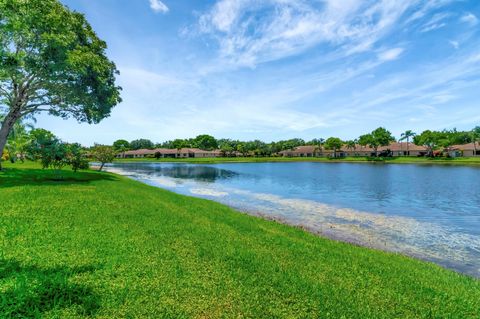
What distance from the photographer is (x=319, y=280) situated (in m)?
6.66

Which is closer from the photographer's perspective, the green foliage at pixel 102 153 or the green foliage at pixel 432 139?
the green foliage at pixel 102 153

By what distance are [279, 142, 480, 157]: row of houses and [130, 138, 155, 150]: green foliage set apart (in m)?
94.0

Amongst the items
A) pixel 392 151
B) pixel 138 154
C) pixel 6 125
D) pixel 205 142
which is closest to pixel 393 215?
pixel 6 125

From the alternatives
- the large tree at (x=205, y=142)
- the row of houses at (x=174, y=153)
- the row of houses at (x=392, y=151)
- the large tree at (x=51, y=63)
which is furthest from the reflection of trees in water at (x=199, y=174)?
the large tree at (x=205, y=142)

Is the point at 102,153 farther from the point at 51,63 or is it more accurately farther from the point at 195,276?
the point at 195,276

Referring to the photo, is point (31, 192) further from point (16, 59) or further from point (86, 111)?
point (86, 111)

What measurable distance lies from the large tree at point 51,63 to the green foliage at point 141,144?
159 metres

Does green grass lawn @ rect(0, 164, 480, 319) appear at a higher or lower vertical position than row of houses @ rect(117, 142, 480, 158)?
lower

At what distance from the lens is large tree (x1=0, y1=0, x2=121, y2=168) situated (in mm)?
17812

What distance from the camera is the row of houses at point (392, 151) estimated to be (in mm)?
98125

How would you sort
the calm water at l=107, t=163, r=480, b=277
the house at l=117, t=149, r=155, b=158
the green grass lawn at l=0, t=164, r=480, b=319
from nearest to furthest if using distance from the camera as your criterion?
the green grass lawn at l=0, t=164, r=480, b=319, the calm water at l=107, t=163, r=480, b=277, the house at l=117, t=149, r=155, b=158

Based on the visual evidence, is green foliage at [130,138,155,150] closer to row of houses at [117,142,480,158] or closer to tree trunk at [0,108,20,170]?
row of houses at [117,142,480,158]

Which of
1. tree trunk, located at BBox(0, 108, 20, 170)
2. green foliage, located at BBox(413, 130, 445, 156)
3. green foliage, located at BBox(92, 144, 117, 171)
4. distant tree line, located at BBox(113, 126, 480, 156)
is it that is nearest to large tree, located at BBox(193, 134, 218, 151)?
distant tree line, located at BBox(113, 126, 480, 156)

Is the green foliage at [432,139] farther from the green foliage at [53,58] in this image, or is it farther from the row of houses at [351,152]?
the green foliage at [53,58]
